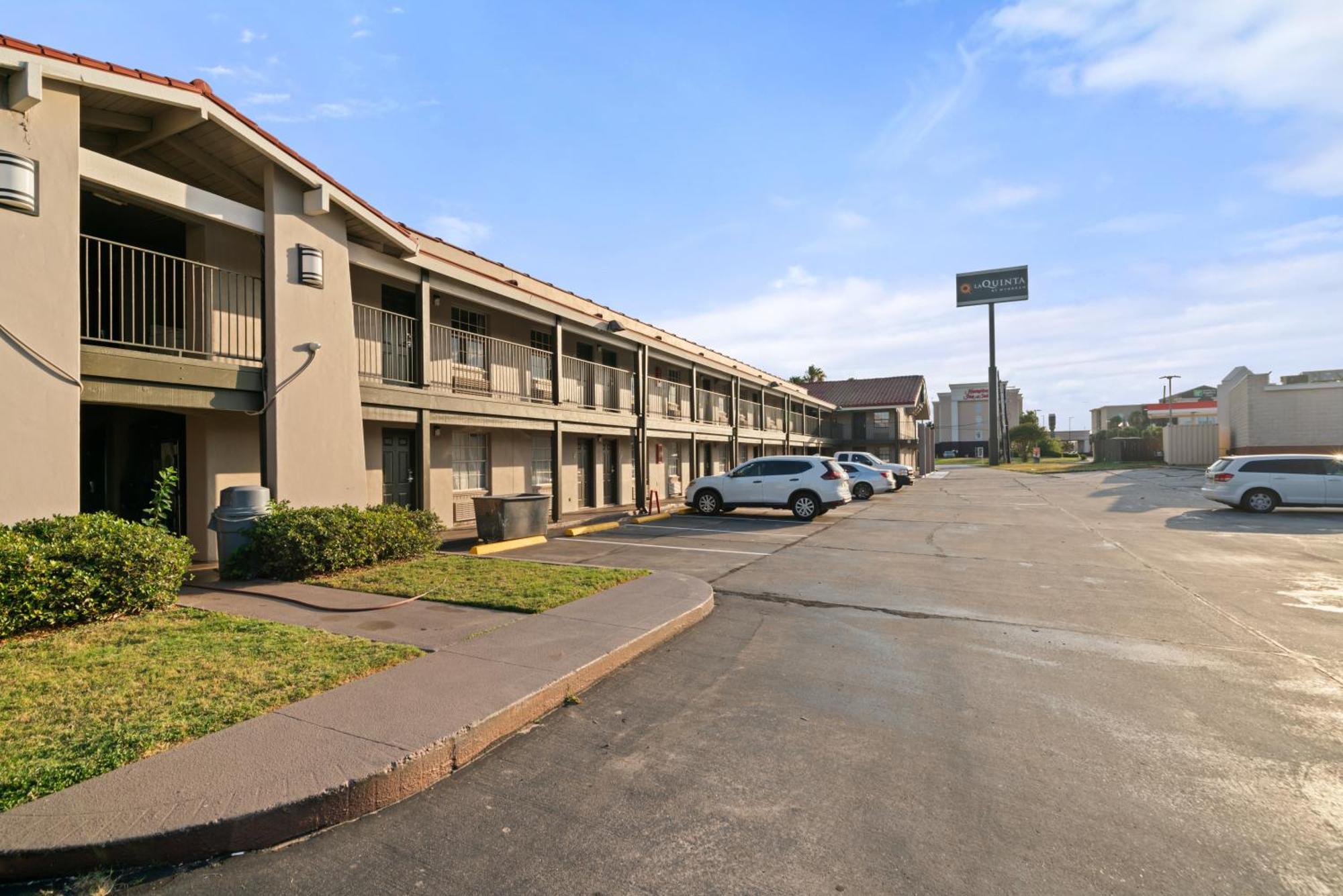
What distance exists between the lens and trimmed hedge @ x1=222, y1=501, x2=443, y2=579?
8469 millimetres

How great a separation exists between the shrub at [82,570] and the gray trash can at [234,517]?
4.73 feet

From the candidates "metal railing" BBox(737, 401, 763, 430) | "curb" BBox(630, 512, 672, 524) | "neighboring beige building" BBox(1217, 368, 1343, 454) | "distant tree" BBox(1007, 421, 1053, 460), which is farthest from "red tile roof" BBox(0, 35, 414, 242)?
"distant tree" BBox(1007, 421, 1053, 460)

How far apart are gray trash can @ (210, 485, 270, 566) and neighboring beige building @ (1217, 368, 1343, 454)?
44871mm

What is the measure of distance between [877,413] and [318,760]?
148ft

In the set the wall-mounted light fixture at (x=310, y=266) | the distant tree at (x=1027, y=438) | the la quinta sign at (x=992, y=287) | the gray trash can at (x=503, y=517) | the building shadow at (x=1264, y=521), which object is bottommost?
the building shadow at (x=1264, y=521)

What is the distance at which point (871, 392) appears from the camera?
47.8 m

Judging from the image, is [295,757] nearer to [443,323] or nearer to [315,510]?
[315,510]

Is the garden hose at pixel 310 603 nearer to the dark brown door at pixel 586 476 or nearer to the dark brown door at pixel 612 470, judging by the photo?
the dark brown door at pixel 586 476

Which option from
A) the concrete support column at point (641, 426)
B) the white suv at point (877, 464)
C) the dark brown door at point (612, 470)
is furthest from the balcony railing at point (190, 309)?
the white suv at point (877, 464)

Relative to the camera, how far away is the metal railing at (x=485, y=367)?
13.5 m

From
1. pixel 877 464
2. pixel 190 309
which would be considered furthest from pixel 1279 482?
pixel 190 309

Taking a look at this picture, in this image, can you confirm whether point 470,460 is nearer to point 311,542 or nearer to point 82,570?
point 311,542

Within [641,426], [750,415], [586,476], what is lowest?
[586,476]

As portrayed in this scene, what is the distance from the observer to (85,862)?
2863 millimetres
